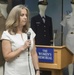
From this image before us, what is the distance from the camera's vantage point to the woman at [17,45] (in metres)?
2.03

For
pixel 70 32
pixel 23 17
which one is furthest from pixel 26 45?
pixel 70 32

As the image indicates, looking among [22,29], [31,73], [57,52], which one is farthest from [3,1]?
[31,73]

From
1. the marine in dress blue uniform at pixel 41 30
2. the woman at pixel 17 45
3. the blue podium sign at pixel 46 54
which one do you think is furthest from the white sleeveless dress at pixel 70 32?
the woman at pixel 17 45

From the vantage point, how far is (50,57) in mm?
2910

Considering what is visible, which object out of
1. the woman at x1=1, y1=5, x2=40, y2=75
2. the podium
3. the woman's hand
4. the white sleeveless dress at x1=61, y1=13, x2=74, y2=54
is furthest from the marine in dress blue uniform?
the woman's hand

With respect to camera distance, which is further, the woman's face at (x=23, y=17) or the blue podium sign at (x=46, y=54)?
the blue podium sign at (x=46, y=54)

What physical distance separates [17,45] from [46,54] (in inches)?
34.5

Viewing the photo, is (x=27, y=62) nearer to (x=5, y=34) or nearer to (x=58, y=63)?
(x=5, y=34)

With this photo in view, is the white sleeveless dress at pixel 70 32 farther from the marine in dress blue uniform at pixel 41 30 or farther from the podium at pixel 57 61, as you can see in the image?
the podium at pixel 57 61

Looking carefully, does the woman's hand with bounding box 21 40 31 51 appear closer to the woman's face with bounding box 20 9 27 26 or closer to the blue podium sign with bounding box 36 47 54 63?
the woman's face with bounding box 20 9 27 26

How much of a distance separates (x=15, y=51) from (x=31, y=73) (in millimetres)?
287

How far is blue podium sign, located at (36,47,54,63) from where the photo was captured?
2887 mm

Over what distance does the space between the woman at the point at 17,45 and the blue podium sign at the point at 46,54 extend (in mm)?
766

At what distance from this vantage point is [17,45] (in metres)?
2.07
